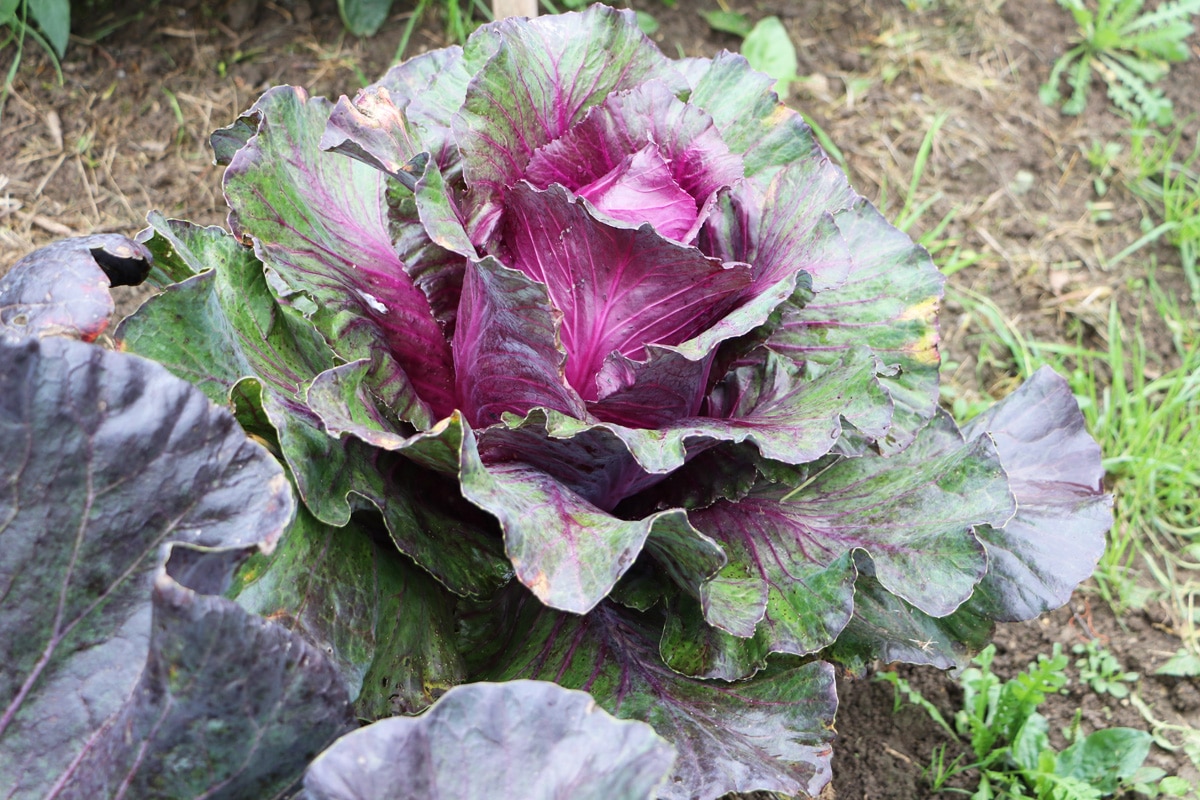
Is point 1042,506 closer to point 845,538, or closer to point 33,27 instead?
point 845,538

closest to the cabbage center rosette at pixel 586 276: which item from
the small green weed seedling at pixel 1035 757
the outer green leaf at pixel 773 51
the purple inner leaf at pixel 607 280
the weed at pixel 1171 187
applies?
the purple inner leaf at pixel 607 280

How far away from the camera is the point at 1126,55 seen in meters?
3.55

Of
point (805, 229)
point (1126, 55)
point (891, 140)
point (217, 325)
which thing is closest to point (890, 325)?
point (805, 229)

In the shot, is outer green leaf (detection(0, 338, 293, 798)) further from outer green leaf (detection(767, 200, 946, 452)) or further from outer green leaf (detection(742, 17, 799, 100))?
outer green leaf (detection(742, 17, 799, 100))

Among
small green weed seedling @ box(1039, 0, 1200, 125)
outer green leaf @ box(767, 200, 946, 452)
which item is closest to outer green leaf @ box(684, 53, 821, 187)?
outer green leaf @ box(767, 200, 946, 452)

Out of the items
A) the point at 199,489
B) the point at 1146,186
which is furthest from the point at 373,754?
the point at 1146,186

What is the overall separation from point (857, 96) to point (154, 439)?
111 inches

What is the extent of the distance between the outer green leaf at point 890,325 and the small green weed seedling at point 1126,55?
212 centimetres

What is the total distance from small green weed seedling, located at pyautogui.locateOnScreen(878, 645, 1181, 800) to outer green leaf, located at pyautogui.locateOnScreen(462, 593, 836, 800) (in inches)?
26.2

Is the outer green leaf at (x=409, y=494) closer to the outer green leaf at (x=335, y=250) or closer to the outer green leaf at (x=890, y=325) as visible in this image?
the outer green leaf at (x=335, y=250)

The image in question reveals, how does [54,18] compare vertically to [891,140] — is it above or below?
above

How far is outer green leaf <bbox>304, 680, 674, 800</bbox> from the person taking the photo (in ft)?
3.30

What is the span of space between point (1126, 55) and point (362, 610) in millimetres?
3388

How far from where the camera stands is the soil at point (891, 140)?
2.37 m
